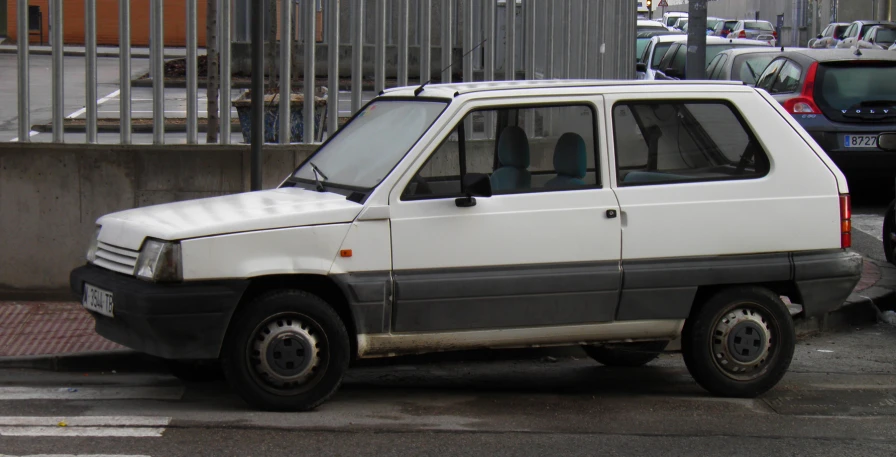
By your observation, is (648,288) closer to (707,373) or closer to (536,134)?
(707,373)

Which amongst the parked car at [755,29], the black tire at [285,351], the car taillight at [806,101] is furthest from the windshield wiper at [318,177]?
the parked car at [755,29]

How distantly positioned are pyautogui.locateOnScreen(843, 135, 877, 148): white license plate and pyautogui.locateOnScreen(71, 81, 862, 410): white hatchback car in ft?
21.4

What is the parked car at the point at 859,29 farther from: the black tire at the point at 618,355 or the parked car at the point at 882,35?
the black tire at the point at 618,355

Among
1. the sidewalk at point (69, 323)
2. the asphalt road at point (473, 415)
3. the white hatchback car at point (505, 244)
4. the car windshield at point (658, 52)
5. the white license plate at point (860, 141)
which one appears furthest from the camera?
the car windshield at point (658, 52)

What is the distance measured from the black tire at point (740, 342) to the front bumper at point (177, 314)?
2.44 m

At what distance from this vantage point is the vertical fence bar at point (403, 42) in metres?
9.41

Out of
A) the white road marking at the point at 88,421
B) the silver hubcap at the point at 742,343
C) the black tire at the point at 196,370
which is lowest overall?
the white road marking at the point at 88,421

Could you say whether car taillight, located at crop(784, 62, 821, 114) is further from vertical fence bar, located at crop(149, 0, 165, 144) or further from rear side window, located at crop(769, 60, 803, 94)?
vertical fence bar, located at crop(149, 0, 165, 144)

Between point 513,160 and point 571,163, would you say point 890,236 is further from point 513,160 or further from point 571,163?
point 513,160

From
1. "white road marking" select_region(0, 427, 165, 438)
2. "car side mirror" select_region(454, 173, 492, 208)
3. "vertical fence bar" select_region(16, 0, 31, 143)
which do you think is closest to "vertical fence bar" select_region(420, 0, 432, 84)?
"vertical fence bar" select_region(16, 0, 31, 143)

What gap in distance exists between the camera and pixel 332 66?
30.1ft

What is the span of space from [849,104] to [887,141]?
0.62 metres

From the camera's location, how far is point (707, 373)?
6.28 m

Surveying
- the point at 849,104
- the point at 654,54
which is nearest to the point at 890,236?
the point at 849,104
